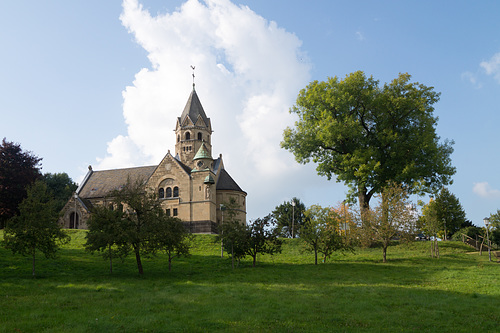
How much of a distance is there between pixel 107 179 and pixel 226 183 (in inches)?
842

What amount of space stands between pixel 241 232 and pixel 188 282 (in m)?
7.74

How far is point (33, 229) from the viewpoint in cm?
2642

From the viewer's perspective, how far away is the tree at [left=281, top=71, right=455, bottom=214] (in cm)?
3975

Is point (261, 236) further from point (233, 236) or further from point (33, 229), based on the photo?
Result: point (33, 229)

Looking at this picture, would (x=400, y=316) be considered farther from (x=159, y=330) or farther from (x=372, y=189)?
(x=372, y=189)

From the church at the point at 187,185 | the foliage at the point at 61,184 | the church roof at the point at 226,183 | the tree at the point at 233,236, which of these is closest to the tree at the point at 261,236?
the tree at the point at 233,236

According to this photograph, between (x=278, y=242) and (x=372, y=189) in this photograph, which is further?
(x=372, y=189)

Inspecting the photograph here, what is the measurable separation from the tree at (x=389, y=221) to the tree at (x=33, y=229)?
890 inches

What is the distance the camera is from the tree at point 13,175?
47.9m

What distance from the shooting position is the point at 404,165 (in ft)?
132

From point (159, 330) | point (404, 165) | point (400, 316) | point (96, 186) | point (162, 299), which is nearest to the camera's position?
point (159, 330)

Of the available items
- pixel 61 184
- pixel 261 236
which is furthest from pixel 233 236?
pixel 61 184

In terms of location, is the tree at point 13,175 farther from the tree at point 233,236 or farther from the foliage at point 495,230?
the foliage at point 495,230

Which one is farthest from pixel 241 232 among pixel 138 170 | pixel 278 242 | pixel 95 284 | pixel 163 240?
pixel 138 170
